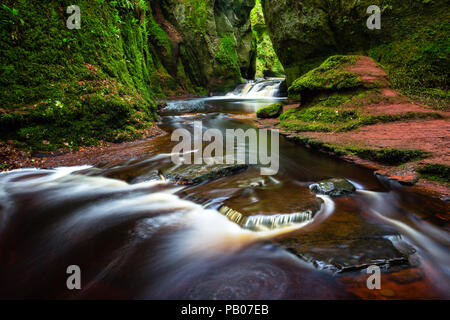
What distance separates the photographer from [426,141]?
12.5 feet

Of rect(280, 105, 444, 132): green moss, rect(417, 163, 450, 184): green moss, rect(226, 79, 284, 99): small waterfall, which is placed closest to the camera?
rect(417, 163, 450, 184): green moss

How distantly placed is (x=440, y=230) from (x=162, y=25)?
86.0ft

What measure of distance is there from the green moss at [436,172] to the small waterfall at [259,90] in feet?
55.6

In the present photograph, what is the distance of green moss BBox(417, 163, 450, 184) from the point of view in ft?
9.66

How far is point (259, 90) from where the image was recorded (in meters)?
20.6

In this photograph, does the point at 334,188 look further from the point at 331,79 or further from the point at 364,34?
the point at 364,34

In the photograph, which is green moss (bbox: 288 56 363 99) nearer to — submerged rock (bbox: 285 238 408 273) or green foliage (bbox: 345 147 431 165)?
green foliage (bbox: 345 147 431 165)

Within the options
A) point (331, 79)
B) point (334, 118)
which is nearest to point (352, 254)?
point (334, 118)

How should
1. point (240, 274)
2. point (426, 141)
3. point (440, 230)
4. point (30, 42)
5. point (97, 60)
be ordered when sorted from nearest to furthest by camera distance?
point (240, 274) → point (440, 230) → point (426, 141) → point (30, 42) → point (97, 60)

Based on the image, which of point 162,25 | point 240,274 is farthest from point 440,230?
point 162,25

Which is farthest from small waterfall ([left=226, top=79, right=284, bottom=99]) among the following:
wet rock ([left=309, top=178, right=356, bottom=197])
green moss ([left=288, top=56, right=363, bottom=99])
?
wet rock ([left=309, top=178, right=356, bottom=197])

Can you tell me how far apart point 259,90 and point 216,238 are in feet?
66.2

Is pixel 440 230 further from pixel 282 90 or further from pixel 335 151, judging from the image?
pixel 282 90

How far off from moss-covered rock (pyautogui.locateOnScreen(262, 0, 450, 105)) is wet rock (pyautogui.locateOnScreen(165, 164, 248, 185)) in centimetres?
721
